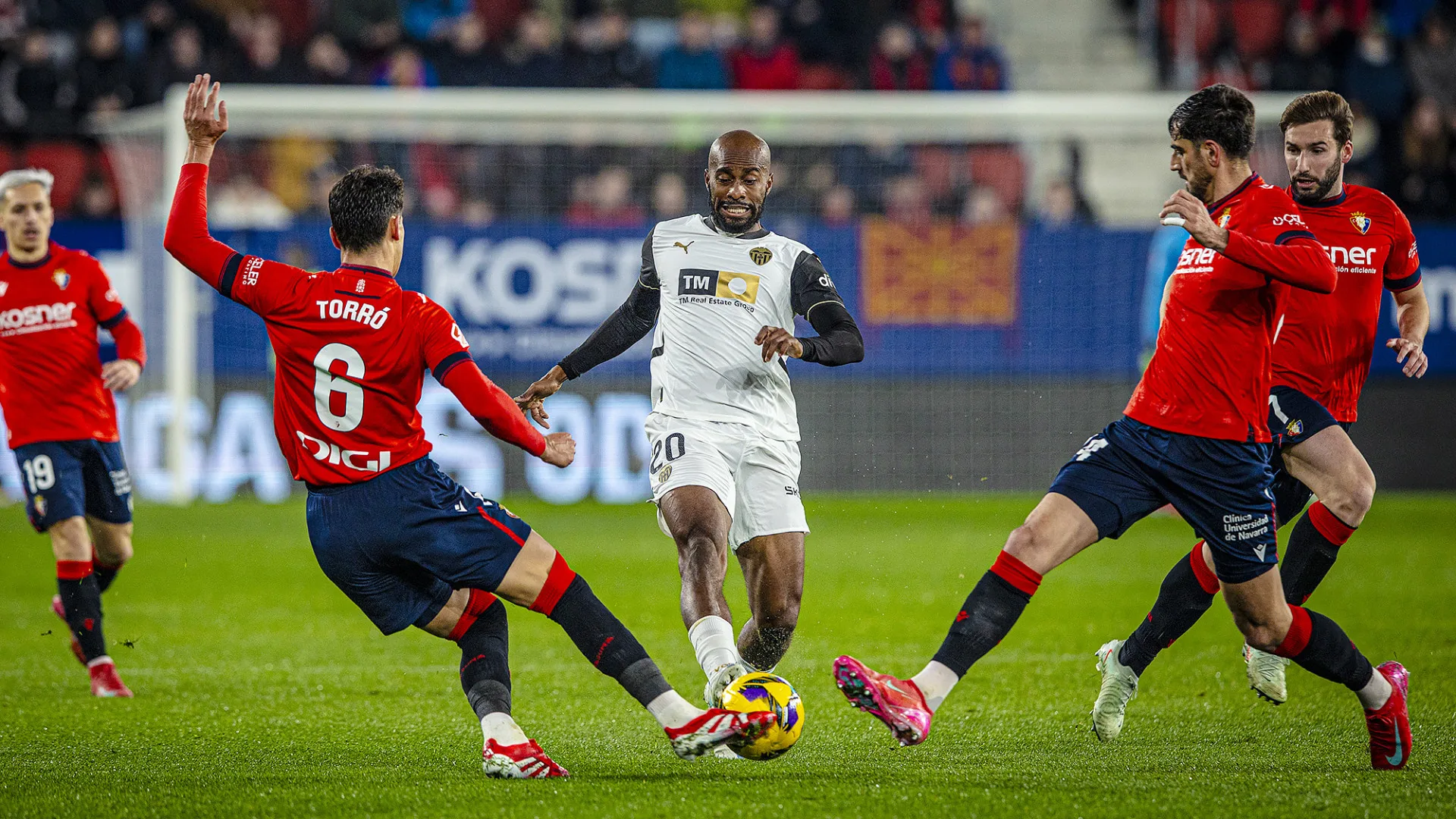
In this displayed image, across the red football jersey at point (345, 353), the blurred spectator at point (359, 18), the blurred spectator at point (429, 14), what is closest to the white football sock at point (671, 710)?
the red football jersey at point (345, 353)

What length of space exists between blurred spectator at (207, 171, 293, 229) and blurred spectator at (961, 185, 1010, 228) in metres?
6.64

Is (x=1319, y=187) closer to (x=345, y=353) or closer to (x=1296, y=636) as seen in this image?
(x=1296, y=636)

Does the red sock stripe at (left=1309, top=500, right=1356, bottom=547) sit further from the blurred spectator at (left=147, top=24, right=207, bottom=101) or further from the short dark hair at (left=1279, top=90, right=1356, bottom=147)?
the blurred spectator at (left=147, top=24, right=207, bottom=101)

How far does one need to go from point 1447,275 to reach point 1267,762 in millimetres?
11716

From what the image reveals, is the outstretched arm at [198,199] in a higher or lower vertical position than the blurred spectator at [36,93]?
lower

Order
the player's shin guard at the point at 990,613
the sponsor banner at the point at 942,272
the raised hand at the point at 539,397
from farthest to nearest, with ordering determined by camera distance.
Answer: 1. the sponsor banner at the point at 942,272
2. the raised hand at the point at 539,397
3. the player's shin guard at the point at 990,613

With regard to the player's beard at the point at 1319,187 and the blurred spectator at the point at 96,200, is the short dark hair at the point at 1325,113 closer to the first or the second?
the player's beard at the point at 1319,187

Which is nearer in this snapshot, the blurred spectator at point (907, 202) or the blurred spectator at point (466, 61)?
the blurred spectator at point (907, 202)

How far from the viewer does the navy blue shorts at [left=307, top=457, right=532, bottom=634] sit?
486cm

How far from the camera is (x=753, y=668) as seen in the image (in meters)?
5.94

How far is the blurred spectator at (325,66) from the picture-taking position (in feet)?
54.9

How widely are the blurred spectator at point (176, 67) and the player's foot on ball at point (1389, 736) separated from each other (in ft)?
47.7

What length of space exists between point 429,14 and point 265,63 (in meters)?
2.55

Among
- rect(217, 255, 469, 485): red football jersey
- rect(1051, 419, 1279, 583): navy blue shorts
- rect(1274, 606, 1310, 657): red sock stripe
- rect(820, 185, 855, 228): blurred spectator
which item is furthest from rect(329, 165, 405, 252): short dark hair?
rect(820, 185, 855, 228): blurred spectator
